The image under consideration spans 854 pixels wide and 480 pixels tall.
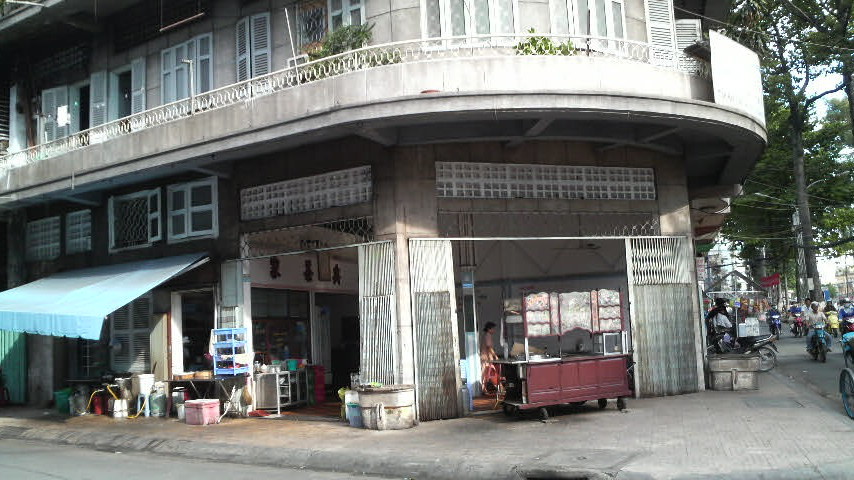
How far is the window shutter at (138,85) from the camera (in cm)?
1563

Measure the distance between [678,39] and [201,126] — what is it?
32.2ft

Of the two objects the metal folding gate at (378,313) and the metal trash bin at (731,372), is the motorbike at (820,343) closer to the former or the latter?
the metal trash bin at (731,372)

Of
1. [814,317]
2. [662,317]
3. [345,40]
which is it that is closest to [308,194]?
[345,40]

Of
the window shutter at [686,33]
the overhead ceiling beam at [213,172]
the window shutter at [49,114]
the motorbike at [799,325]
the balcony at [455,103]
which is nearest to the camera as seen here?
the balcony at [455,103]

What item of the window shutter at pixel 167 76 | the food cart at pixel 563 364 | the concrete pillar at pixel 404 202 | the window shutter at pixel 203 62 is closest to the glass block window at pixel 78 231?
the window shutter at pixel 167 76

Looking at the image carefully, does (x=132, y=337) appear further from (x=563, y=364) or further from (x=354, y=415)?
(x=563, y=364)

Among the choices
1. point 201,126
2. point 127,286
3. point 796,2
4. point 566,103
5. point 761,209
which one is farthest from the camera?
point 761,209

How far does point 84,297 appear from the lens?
13.4 m

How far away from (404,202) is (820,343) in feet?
45.6

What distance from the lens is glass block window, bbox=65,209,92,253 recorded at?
16.8 meters

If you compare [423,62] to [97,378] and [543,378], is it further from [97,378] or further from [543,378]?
[97,378]

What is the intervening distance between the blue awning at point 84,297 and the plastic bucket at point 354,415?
4.63 m

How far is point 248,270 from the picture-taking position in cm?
1373

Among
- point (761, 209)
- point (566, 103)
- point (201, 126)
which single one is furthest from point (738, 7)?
point (761, 209)
